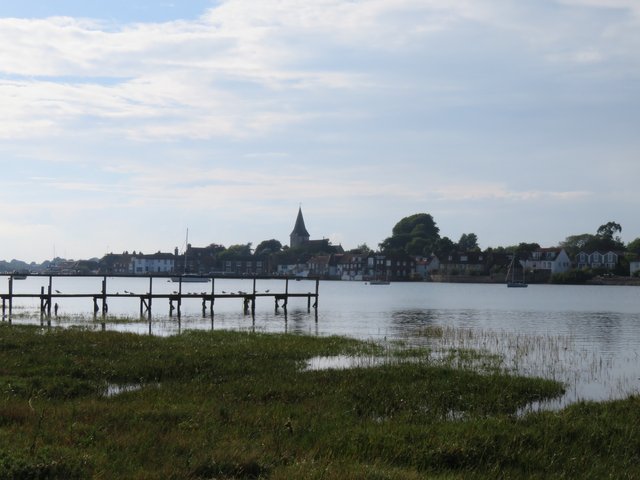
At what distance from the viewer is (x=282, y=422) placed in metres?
16.7

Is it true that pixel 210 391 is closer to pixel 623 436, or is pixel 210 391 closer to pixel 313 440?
pixel 313 440

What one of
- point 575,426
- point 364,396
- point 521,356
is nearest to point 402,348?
point 521,356

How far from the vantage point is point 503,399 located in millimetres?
22188

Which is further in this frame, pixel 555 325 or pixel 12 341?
pixel 555 325

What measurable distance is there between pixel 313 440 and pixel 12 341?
20039mm

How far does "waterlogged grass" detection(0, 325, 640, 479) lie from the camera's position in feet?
42.0

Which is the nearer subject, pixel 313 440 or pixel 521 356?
pixel 313 440

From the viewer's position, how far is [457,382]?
24.4 metres

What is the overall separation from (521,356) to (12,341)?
2308 cm

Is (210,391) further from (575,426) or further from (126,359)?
(575,426)

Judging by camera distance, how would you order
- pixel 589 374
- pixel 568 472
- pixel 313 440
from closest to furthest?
pixel 568 472, pixel 313 440, pixel 589 374

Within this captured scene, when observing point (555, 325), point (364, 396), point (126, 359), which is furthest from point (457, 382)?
point (555, 325)

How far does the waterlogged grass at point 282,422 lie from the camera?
12789mm

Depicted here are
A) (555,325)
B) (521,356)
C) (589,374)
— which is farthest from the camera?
(555,325)
